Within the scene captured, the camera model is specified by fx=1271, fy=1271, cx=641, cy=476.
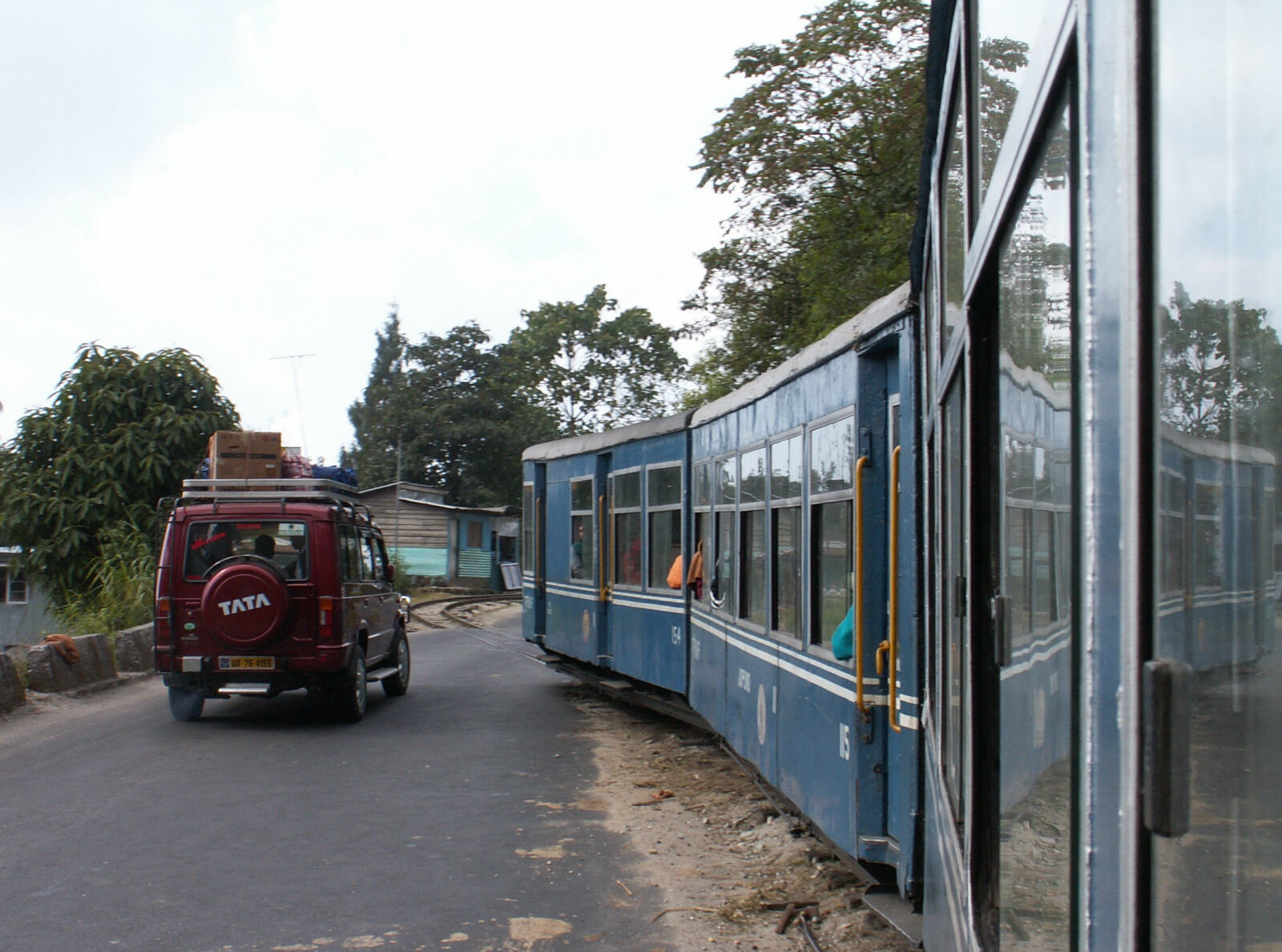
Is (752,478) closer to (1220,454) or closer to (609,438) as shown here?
(609,438)

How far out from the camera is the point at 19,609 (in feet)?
113

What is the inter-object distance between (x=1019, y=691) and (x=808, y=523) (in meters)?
4.83

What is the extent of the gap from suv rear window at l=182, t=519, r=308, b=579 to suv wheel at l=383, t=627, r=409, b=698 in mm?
2953

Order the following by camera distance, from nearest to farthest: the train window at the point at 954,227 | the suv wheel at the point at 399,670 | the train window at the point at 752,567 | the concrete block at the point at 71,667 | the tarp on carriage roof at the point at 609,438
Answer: the train window at the point at 954,227
the train window at the point at 752,567
the tarp on carriage roof at the point at 609,438
the concrete block at the point at 71,667
the suv wheel at the point at 399,670

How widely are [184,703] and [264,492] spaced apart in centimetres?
218

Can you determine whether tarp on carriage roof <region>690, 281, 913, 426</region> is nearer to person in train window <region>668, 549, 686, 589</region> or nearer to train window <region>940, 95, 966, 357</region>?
person in train window <region>668, 549, 686, 589</region>

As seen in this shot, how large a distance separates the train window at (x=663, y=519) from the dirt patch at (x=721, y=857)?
5.07ft

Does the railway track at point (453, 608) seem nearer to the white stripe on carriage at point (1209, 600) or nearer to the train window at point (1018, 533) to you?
the train window at point (1018, 533)

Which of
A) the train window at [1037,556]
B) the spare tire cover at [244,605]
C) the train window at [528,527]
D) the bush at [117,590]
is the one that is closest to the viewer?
the train window at [1037,556]

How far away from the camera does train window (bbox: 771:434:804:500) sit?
6.77 m

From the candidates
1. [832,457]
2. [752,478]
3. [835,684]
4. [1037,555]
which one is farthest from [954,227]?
[752,478]

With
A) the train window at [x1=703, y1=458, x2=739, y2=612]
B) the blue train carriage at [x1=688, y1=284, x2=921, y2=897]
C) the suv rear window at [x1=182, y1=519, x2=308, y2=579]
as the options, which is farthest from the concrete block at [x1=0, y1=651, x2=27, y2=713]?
the blue train carriage at [x1=688, y1=284, x2=921, y2=897]

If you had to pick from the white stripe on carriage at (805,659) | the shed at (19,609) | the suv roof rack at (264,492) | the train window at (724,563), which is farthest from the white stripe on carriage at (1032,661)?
the shed at (19,609)

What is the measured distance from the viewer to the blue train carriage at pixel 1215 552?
0.85 meters
